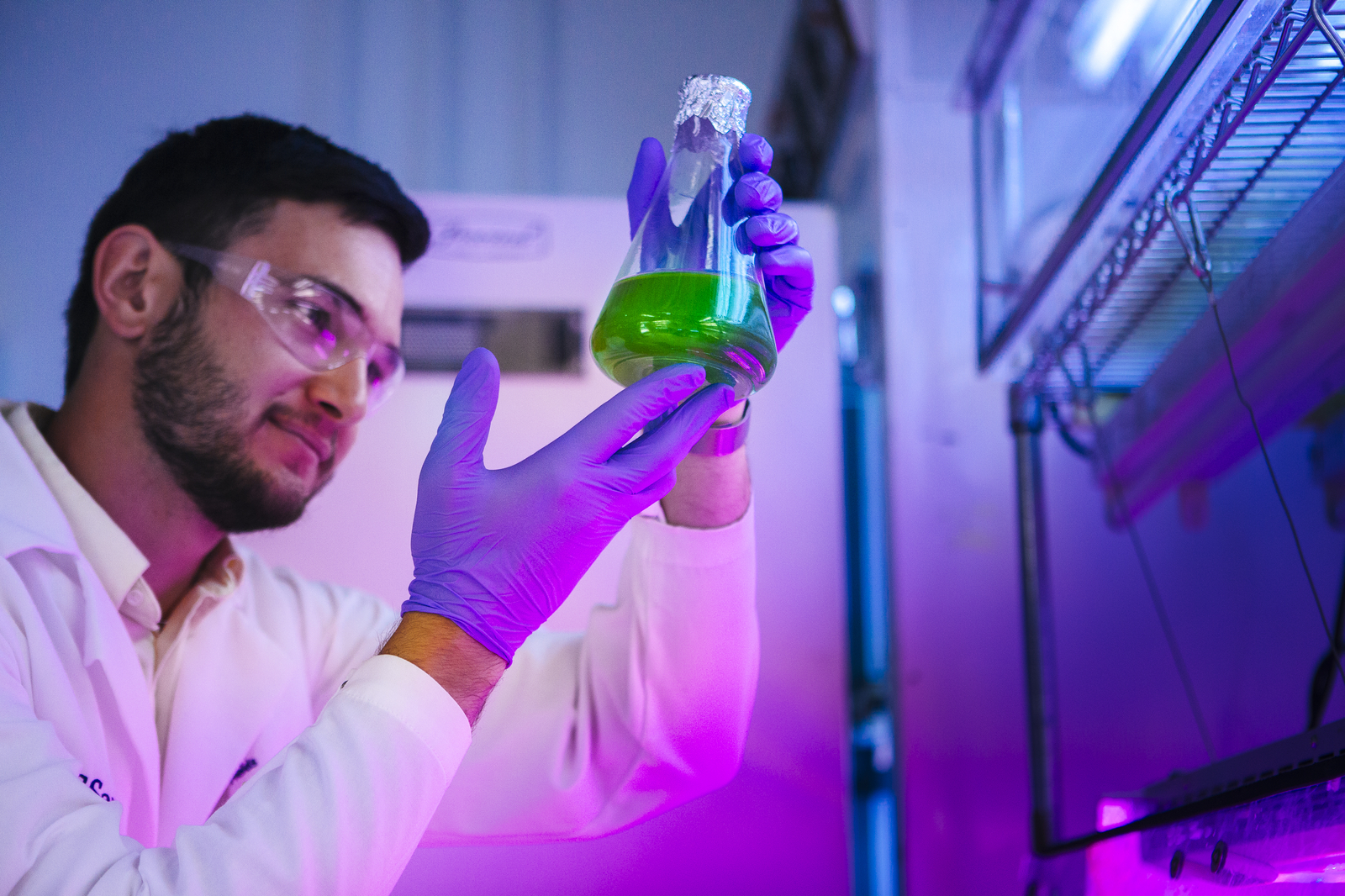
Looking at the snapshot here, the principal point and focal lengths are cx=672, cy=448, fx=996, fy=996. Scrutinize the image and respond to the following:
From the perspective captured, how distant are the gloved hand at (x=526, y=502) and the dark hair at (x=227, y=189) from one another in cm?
54

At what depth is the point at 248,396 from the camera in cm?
114

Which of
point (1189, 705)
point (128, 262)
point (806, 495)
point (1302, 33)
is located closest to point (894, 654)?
point (806, 495)

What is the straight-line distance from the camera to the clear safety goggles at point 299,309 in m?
1.11

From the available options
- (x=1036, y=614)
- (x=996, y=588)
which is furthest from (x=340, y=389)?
(x=996, y=588)

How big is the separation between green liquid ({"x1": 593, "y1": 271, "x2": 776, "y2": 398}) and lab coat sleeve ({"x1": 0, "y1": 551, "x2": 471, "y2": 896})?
0.29 metres

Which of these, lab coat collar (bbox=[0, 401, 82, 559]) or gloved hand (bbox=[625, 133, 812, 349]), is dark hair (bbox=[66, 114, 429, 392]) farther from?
gloved hand (bbox=[625, 133, 812, 349])

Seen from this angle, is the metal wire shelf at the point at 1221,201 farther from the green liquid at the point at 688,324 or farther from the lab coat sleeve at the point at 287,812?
the lab coat sleeve at the point at 287,812

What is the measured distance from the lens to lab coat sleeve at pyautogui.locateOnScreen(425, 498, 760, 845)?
1.07 m

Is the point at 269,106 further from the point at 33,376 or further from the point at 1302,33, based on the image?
the point at 1302,33

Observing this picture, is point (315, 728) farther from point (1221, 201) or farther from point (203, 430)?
point (1221, 201)

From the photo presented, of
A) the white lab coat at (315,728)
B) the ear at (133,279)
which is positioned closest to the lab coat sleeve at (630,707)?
the white lab coat at (315,728)

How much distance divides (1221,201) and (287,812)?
3.00ft

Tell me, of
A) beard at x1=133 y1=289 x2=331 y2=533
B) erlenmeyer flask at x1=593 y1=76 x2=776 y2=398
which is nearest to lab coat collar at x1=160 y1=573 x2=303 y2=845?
beard at x1=133 y1=289 x2=331 y2=533

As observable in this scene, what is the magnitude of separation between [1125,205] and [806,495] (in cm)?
71
